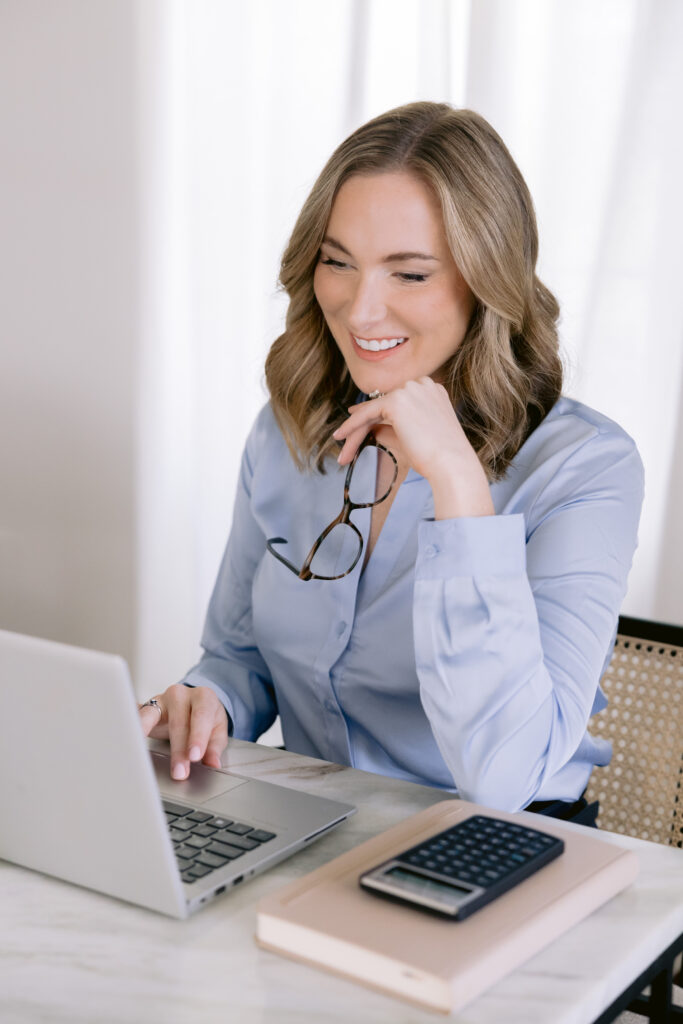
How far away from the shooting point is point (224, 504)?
2.45m

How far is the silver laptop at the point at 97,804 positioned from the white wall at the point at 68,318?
175cm

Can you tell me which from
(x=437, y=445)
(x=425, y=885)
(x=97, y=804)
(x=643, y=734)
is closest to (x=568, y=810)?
(x=643, y=734)

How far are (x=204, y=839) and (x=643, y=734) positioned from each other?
2.30 ft

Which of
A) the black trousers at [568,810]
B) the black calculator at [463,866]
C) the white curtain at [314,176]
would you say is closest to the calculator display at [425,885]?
the black calculator at [463,866]

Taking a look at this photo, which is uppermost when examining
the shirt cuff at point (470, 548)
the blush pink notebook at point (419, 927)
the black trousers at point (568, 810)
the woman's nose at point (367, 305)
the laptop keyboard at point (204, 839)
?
the woman's nose at point (367, 305)

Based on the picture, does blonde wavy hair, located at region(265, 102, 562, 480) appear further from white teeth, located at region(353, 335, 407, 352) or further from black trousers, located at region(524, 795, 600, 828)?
black trousers, located at region(524, 795, 600, 828)

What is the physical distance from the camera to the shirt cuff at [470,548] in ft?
3.37

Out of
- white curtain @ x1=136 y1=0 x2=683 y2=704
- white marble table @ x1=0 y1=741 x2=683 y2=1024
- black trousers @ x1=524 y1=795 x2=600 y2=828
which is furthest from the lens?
white curtain @ x1=136 y1=0 x2=683 y2=704

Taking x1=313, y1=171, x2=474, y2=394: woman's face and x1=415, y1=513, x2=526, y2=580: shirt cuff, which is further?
x1=313, y1=171, x2=474, y2=394: woman's face

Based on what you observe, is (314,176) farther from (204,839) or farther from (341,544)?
(204,839)

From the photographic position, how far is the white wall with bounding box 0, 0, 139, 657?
7.94ft

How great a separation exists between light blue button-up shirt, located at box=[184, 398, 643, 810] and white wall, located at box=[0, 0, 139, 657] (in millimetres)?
1059

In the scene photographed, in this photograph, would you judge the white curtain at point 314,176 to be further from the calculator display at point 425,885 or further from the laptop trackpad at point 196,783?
the calculator display at point 425,885

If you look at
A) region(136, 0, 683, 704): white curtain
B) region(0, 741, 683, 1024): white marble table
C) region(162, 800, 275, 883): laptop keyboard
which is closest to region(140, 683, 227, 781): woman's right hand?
region(162, 800, 275, 883): laptop keyboard
